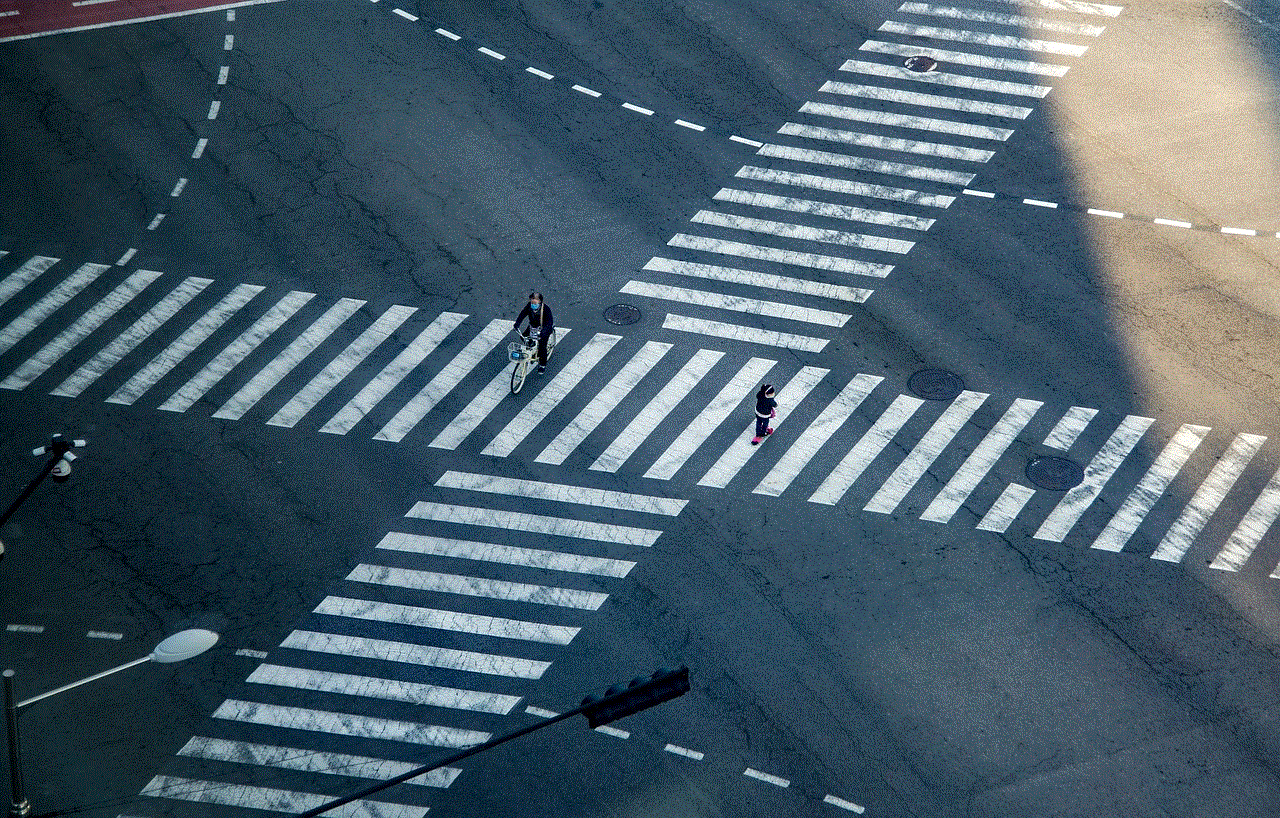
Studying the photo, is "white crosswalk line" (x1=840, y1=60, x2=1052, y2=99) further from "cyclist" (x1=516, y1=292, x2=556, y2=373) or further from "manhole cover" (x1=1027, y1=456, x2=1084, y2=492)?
"cyclist" (x1=516, y1=292, x2=556, y2=373)

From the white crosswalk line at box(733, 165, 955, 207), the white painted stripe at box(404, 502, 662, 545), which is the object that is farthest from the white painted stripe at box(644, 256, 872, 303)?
the white painted stripe at box(404, 502, 662, 545)

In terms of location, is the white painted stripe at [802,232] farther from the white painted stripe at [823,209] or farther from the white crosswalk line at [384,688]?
the white crosswalk line at [384,688]

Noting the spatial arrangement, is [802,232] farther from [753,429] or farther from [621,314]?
[753,429]

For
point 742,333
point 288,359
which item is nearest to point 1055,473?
point 742,333

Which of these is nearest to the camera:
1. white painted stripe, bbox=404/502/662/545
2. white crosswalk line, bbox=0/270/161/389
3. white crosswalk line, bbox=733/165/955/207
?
white painted stripe, bbox=404/502/662/545

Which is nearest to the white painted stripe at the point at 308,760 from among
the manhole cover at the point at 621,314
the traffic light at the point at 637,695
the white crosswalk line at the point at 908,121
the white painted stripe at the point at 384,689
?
the white painted stripe at the point at 384,689

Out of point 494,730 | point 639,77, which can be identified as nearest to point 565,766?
point 494,730
